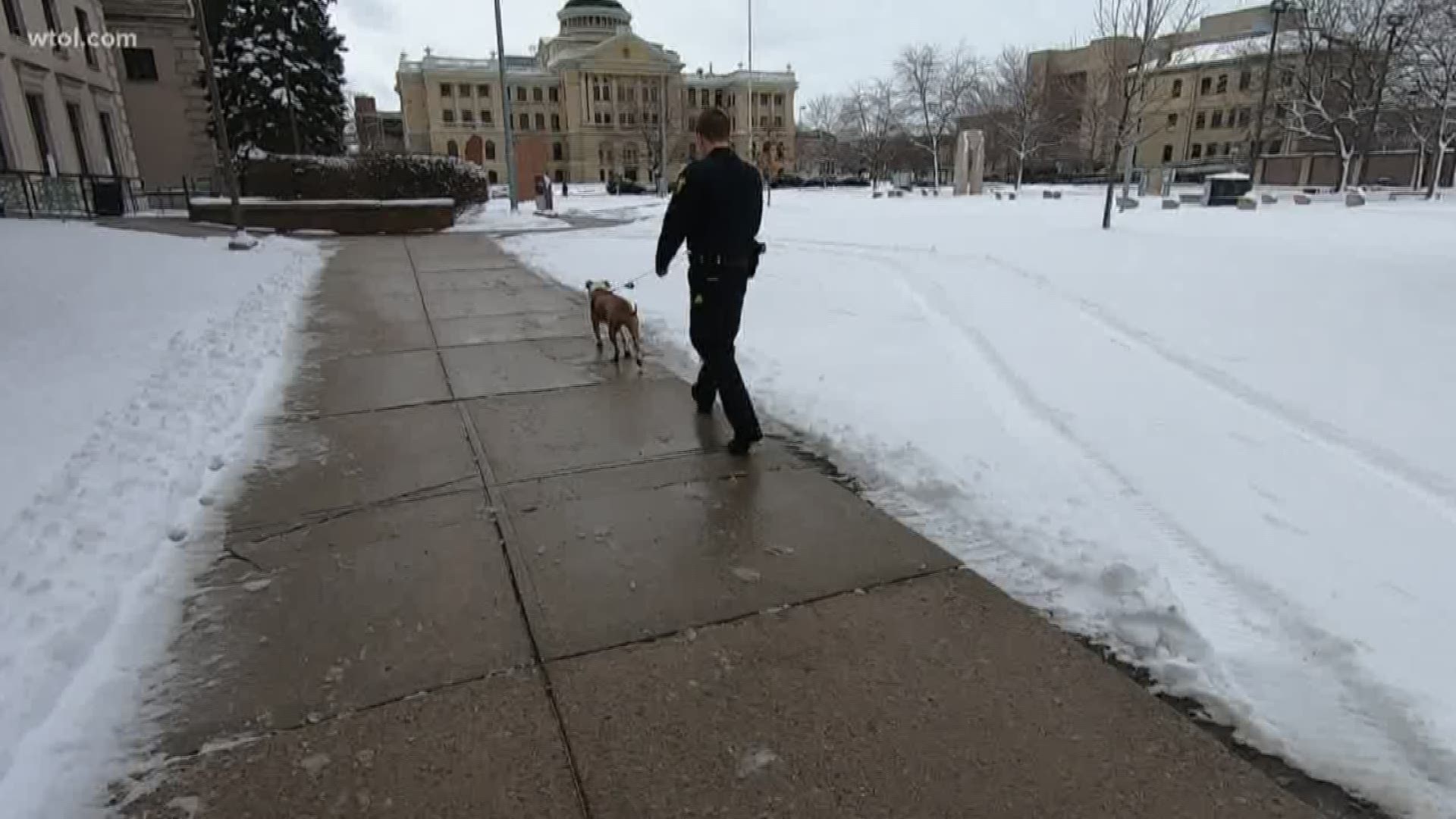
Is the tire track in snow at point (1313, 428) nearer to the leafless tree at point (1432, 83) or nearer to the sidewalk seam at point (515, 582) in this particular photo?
the sidewalk seam at point (515, 582)

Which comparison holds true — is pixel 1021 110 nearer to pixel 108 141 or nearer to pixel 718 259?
pixel 108 141

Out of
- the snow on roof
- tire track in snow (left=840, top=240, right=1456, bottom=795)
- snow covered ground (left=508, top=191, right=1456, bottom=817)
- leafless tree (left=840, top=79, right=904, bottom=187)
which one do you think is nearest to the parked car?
leafless tree (left=840, top=79, right=904, bottom=187)

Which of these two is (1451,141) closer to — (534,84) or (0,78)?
(0,78)

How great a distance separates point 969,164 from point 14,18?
40.6 m

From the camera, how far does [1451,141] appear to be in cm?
4222

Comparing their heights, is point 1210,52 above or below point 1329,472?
above

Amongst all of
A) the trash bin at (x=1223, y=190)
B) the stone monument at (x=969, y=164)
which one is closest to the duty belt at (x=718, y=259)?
the trash bin at (x=1223, y=190)

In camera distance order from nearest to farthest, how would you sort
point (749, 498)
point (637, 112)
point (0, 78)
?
point (749, 498), point (0, 78), point (637, 112)

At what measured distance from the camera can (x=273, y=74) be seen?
28.5m

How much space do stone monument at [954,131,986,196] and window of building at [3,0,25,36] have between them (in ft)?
129

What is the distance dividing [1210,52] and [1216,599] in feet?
326

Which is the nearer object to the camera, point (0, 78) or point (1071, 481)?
point (1071, 481)

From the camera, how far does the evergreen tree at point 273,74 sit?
28.3 meters

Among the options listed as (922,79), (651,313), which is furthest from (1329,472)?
(922,79)
